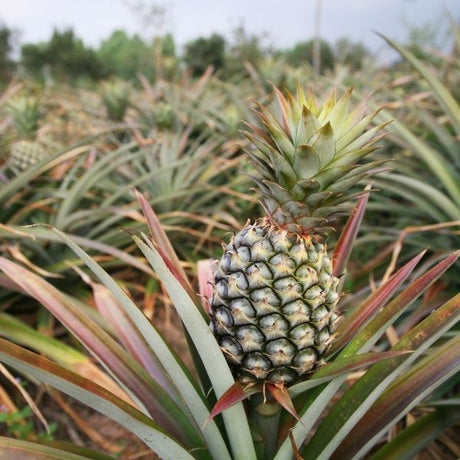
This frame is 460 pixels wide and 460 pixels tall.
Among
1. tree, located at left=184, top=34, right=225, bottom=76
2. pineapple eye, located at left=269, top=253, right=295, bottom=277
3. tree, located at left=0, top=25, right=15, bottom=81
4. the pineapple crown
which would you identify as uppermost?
tree, located at left=0, top=25, right=15, bottom=81

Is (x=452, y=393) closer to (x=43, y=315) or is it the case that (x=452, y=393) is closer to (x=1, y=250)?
(x=43, y=315)

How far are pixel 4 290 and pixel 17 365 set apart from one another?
1373 mm

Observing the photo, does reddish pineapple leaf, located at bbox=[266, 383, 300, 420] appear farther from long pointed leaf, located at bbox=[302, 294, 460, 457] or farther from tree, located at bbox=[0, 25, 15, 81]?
tree, located at bbox=[0, 25, 15, 81]

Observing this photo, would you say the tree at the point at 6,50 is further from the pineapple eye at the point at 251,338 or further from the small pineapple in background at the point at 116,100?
the pineapple eye at the point at 251,338

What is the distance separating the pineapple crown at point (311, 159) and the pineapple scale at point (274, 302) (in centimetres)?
6

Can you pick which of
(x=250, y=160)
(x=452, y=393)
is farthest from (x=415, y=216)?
(x=250, y=160)

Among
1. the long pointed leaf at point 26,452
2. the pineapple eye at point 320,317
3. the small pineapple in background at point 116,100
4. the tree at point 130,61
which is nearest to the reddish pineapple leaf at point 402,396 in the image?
the pineapple eye at point 320,317

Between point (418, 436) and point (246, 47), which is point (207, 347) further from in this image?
point (246, 47)

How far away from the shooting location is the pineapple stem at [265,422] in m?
1.16

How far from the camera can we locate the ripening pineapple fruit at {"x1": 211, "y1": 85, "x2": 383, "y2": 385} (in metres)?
1.04

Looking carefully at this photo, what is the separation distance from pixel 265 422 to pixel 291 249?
0.46 meters

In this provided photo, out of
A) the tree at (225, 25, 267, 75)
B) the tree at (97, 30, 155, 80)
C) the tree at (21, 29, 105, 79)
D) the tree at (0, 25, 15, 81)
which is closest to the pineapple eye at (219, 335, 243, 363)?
the tree at (225, 25, 267, 75)

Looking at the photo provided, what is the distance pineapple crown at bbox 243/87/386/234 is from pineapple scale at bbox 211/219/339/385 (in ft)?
0.21

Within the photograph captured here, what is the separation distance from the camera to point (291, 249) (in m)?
1.07
